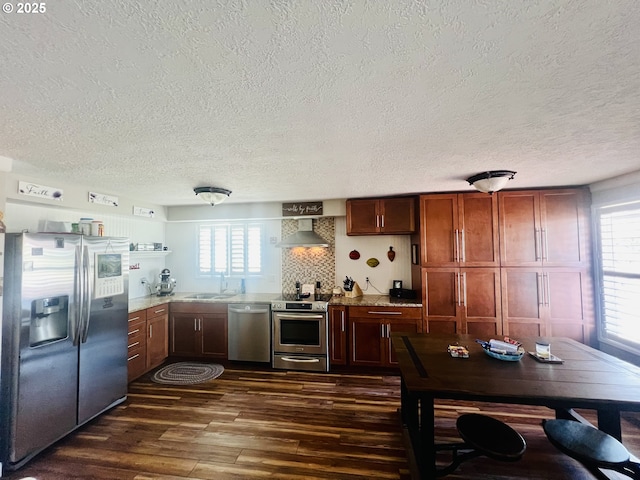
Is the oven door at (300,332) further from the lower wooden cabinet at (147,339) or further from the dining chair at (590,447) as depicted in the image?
the dining chair at (590,447)

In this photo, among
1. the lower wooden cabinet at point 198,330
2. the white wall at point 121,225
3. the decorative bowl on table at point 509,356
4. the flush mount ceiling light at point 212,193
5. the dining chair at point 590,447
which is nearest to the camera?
the dining chair at point 590,447

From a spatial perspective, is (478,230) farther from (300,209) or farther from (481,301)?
(300,209)

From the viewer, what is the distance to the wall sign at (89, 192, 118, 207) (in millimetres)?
3203

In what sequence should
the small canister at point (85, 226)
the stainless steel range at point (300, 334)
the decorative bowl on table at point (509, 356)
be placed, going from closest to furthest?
1. the decorative bowl on table at point (509, 356)
2. the small canister at point (85, 226)
3. the stainless steel range at point (300, 334)

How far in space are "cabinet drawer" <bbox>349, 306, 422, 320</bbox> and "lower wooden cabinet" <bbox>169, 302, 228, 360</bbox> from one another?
1.88 metres

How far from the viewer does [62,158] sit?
2.14 meters

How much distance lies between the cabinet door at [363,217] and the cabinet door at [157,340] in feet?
9.54

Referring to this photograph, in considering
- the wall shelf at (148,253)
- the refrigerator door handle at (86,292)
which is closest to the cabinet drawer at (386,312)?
the refrigerator door handle at (86,292)

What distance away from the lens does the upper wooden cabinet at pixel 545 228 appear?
3.19 m

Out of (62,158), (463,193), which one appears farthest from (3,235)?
(463,193)

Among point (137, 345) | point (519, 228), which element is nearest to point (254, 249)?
point (137, 345)

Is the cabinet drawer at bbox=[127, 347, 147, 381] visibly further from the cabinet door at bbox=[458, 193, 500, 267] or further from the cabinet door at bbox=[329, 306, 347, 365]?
the cabinet door at bbox=[458, 193, 500, 267]

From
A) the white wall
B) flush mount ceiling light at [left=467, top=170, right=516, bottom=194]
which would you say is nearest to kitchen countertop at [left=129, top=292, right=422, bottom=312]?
the white wall

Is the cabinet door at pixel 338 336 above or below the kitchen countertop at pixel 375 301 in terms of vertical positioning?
below
